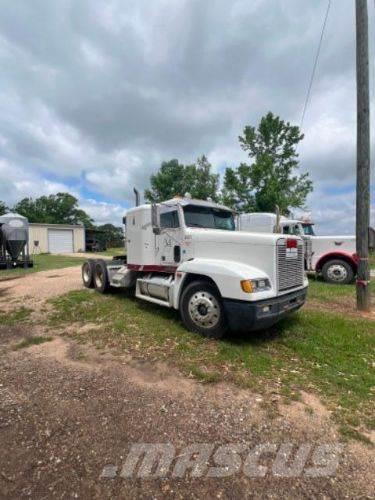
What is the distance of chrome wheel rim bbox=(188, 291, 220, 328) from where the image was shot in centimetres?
488

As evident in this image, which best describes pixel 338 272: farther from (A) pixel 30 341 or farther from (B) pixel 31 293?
(B) pixel 31 293

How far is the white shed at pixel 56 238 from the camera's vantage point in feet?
112

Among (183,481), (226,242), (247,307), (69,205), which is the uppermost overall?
(69,205)

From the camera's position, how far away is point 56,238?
36062 mm

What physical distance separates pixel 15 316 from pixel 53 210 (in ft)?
219

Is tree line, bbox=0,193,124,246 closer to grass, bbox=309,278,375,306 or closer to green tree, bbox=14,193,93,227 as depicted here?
green tree, bbox=14,193,93,227

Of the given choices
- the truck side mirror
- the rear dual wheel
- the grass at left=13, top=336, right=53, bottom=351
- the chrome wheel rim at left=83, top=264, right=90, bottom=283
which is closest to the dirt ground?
the grass at left=13, top=336, right=53, bottom=351

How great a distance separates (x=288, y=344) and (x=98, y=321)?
376 cm

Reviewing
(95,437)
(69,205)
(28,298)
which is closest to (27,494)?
(95,437)

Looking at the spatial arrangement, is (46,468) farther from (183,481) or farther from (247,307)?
(247,307)

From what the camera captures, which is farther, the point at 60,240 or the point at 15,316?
the point at 60,240

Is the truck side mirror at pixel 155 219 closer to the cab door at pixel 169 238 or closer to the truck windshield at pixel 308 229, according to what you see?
the cab door at pixel 169 238

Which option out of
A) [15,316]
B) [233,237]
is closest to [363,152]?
[233,237]

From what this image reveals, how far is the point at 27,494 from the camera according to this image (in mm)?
2033
